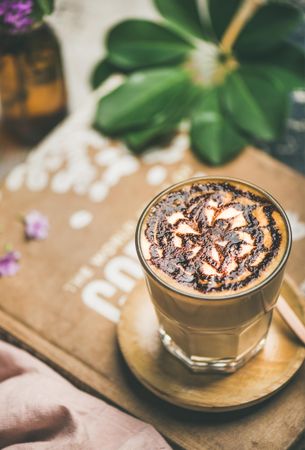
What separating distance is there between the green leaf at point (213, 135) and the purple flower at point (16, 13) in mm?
387

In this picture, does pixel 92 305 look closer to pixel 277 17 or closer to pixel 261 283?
pixel 261 283

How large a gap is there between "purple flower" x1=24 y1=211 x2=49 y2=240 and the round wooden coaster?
0.26m

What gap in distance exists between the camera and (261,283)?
31.8 inches

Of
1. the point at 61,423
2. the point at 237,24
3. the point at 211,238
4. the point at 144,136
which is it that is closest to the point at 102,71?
the point at 144,136

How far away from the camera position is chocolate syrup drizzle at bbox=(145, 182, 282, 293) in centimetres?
83

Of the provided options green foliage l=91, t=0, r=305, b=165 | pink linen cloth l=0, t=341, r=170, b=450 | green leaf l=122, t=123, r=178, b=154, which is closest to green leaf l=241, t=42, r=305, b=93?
green foliage l=91, t=0, r=305, b=165

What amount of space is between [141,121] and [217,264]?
1.81 ft

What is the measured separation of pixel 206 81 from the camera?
1384mm

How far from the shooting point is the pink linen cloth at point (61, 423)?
2.98 ft

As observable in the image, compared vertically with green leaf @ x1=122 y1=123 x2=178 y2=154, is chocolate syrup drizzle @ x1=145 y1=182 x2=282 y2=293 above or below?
above

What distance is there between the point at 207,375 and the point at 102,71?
2.56ft

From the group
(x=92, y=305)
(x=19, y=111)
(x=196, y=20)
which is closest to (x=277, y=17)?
(x=196, y=20)

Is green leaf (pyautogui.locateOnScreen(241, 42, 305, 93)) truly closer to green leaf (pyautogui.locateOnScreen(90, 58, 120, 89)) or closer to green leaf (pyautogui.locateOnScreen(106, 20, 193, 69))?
green leaf (pyautogui.locateOnScreen(106, 20, 193, 69))

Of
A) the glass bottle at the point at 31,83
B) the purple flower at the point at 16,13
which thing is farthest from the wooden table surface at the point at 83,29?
the purple flower at the point at 16,13
